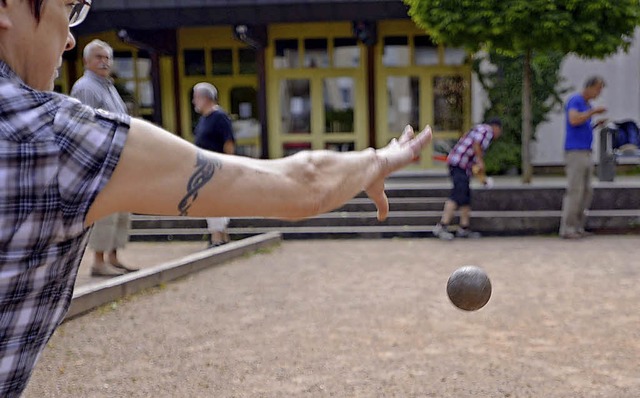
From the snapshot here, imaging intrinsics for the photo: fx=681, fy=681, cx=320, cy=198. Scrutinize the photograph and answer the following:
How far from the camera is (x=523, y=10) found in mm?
10461

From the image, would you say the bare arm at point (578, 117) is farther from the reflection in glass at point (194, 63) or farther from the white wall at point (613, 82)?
the reflection in glass at point (194, 63)

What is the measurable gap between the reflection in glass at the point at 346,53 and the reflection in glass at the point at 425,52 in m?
1.47

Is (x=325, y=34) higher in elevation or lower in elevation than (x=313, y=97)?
higher

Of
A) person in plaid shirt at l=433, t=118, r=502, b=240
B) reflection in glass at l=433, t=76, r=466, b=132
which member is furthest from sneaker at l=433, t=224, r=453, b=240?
reflection in glass at l=433, t=76, r=466, b=132

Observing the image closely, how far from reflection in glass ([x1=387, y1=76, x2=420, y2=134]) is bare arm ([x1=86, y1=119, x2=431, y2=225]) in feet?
51.6

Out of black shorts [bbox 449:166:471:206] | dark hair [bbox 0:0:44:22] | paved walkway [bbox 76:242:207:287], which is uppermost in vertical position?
dark hair [bbox 0:0:44:22]

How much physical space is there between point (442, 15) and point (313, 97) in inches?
255

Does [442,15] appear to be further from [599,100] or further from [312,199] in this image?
[312,199]

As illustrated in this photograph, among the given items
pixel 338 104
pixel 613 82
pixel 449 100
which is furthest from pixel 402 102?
pixel 613 82

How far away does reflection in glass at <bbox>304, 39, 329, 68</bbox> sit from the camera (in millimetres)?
16891

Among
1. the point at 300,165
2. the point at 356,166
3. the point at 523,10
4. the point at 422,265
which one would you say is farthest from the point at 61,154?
the point at 523,10

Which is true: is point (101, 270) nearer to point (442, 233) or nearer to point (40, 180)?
point (442, 233)

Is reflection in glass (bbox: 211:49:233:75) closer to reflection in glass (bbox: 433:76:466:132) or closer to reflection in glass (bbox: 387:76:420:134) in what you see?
reflection in glass (bbox: 387:76:420:134)

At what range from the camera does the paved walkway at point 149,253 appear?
829 centimetres
